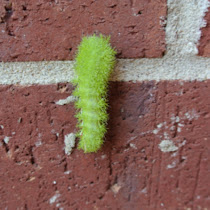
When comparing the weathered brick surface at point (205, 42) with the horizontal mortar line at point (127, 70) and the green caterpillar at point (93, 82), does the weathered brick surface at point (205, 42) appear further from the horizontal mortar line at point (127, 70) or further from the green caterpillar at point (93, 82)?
the green caterpillar at point (93, 82)

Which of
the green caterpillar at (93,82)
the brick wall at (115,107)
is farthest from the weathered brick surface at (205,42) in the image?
the green caterpillar at (93,82)

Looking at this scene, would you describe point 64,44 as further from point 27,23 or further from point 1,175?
point 1,175

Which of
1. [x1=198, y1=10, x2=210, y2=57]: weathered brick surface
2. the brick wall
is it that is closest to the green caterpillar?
the brick wall

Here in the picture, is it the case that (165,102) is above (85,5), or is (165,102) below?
below

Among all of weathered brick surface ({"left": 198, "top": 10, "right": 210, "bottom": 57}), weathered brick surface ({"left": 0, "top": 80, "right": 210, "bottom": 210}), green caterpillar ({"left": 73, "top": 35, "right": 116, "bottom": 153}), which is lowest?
weathered brick surface ({"left": 0, "top": 80, "right": 210, "bottom": 210})

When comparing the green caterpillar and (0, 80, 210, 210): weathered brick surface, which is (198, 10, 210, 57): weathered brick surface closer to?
(0, 80, 210, 210): weathered brick surface

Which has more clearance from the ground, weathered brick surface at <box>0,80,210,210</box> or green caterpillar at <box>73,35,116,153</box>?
green caterpillar at <box>73,35,116,153</box>

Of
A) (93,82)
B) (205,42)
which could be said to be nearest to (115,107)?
(93,82)

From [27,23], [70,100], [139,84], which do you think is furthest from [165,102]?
[27,23]

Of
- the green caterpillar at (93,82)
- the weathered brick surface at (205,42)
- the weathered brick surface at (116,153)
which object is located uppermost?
the weathered brick surface at (205,42)
